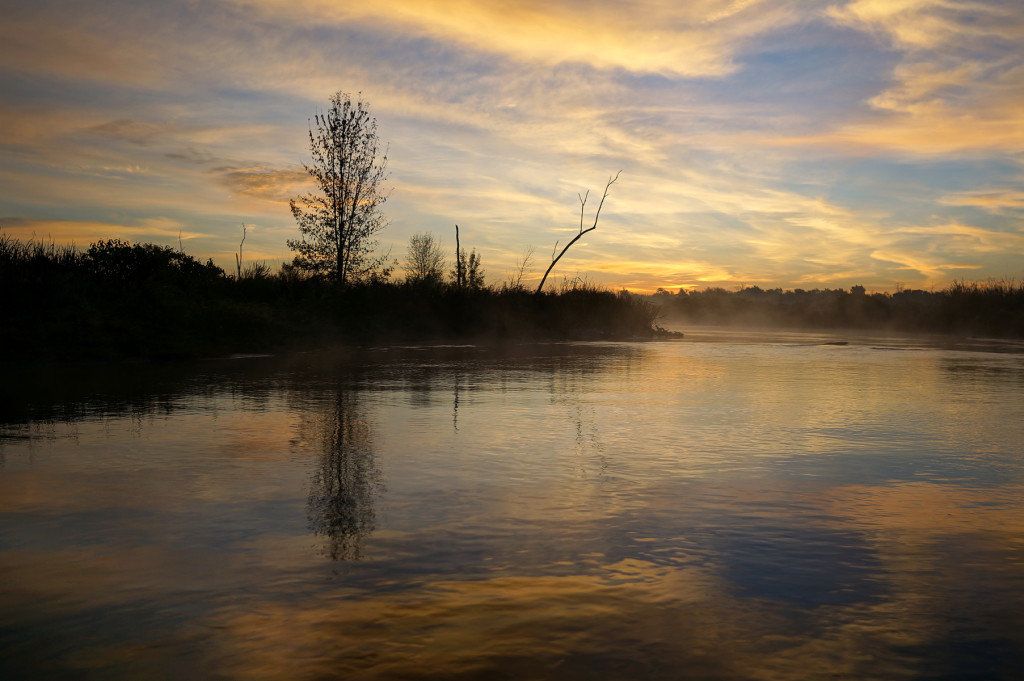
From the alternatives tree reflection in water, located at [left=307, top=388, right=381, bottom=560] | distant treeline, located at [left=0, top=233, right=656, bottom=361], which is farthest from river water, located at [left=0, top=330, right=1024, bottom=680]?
distant treeline, located at [left=0, top=233, right=656, bottom=361]

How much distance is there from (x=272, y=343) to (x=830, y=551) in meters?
21.7

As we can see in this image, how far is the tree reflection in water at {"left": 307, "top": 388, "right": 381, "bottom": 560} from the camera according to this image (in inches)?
199

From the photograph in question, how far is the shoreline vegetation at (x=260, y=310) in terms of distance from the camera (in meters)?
19.4

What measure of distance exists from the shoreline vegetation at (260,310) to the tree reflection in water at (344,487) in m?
12.2

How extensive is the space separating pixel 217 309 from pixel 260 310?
1920 millimetres

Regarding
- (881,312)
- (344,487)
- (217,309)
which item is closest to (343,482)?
(344,487)

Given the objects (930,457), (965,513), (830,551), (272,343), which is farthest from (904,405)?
(272,343)

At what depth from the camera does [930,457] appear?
798 centimetres

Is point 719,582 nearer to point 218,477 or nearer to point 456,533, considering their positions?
point 456,533

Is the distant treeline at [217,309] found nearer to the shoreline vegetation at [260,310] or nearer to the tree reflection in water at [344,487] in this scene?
the shoreline vegetation at [260,310]

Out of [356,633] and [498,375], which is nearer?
[356,633]

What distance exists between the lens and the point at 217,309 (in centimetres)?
2372

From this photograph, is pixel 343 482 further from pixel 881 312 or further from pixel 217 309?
pixel 881 312

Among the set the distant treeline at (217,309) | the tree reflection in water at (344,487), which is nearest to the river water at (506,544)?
the tree reflection in water at (344,487)
